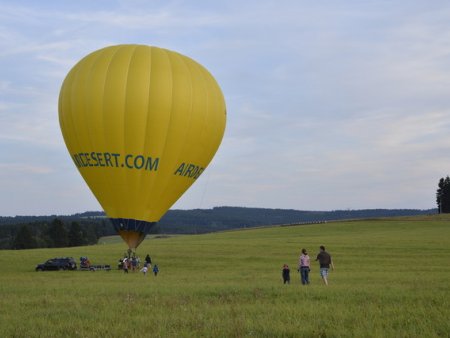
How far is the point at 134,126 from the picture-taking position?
33.0 meters

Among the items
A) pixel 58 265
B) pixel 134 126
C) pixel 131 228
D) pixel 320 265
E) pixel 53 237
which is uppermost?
pixel 134 126

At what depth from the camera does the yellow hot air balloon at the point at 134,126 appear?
3300 cm

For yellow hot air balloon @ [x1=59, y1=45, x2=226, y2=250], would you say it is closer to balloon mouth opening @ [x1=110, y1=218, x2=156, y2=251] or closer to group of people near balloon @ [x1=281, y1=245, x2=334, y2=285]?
balloon mouth opening @ [x1=110, y1=218, x2=156, y2=251]

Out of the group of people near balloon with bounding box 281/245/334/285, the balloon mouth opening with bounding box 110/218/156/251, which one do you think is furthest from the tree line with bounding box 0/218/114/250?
the group of people near balloon with bounding box 281/245/334/285

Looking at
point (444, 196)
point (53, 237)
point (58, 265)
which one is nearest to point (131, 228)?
point (58, 265)

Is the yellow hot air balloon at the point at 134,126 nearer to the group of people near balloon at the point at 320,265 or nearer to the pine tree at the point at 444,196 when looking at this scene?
the group of people near balloon at the point at 320,265

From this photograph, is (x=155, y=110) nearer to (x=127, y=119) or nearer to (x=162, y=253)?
(x=127, y=119)

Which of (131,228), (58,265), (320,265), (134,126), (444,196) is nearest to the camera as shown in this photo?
(320,265)

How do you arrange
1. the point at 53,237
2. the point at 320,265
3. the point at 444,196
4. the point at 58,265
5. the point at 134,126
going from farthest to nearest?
the point at 444,196 < the point at 53,237 < the point at 58,265 < the point at 134,126 < the point at 320,265

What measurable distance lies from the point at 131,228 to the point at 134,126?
6.22m

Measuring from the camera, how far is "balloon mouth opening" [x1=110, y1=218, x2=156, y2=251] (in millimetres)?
34438

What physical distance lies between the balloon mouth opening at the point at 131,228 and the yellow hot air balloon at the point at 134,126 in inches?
2.4

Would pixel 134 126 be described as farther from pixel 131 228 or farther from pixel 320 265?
pixel 320 265

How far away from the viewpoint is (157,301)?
15.4m
